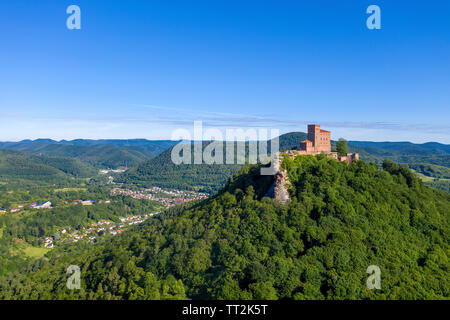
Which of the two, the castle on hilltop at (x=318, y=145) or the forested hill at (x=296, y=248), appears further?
the castle on hilltop at (x=318, y=145)

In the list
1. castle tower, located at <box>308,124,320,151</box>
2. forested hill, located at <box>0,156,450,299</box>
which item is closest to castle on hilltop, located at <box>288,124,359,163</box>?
castle tower, located at <box>308,124,320,151</box>

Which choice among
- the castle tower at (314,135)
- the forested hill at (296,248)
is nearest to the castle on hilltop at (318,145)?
the castle tower at (314,135)

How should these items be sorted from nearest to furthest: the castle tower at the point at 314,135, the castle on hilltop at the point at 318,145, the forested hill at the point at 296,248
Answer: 1. the forested hill at the point at 296,248
2. the castle on hilltop at the point at 318,145
3. the castle tower at the point at 314,135

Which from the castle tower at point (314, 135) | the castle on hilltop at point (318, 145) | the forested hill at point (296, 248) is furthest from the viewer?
the castle tower at point (314, 135)

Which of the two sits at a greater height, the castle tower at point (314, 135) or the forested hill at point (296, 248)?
the castle tower at point (314, 135)

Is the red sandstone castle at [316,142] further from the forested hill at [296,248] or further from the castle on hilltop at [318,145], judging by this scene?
the forested hill at [296,248]

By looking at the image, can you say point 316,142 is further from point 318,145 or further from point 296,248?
point 296,248
